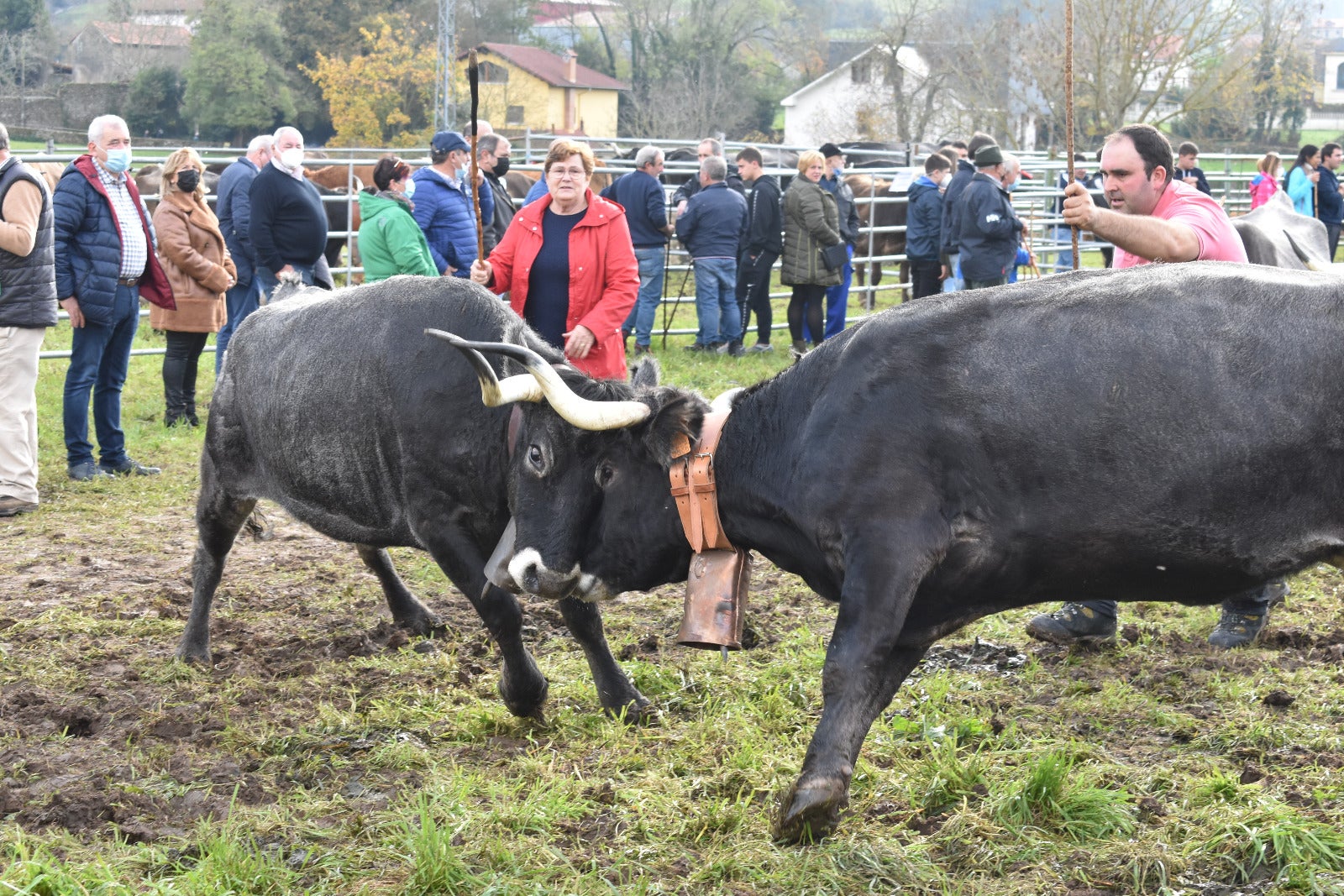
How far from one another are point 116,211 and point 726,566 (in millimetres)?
6206

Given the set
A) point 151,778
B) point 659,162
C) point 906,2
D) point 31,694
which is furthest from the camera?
point 906,2

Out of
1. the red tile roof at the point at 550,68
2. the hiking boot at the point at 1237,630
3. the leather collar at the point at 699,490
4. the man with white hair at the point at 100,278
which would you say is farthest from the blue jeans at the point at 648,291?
the red tile roof at the point at 550,68

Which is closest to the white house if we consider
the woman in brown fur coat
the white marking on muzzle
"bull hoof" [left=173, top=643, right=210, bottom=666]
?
the woman in brown fur coat

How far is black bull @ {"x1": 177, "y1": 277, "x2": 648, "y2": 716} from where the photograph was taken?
4.34 meters

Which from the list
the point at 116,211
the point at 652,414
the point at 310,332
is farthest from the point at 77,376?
the point at 652,414

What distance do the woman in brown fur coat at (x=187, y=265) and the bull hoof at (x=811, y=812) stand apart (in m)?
7.49

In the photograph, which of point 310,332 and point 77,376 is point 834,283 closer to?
point 77,376

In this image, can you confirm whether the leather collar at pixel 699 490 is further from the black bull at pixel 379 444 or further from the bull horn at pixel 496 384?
the black bull at pixel 379 444

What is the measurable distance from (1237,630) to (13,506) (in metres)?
6.58

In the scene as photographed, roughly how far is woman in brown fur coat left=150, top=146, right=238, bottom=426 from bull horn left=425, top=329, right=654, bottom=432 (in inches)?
253

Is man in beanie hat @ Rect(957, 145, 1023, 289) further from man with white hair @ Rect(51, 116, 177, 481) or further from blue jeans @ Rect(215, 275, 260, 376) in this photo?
man with white hair @ Rect(51, 116, 177, 481)

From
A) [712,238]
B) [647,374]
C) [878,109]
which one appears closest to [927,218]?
[712,238]

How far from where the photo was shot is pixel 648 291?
13133 mm

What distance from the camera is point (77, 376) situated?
8273mm
